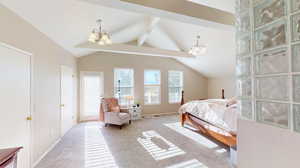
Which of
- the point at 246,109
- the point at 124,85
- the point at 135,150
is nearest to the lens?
Answer: the point at 246,109

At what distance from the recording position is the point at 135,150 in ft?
9.41

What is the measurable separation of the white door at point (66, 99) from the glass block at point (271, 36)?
4.12 metres

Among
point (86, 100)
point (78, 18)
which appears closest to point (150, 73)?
point (86, 100)

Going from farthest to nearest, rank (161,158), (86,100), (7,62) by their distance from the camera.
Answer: (86,100) < (161,158) < (7,62)

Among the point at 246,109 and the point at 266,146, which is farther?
the point at 246,109

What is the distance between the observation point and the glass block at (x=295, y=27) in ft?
2.32

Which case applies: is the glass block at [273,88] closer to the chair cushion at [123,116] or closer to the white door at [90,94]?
the chair cushion at [123,116]

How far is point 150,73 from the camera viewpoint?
6270mm

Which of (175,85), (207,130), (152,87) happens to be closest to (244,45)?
(207,130)

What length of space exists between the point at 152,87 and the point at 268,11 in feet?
18.1

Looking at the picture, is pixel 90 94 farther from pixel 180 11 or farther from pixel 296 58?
pixel 296 58

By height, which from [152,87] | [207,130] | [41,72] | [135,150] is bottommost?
[135,150]

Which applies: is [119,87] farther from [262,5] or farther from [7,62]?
[262,5]

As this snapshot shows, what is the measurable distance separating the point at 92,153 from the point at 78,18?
2.65 meters
